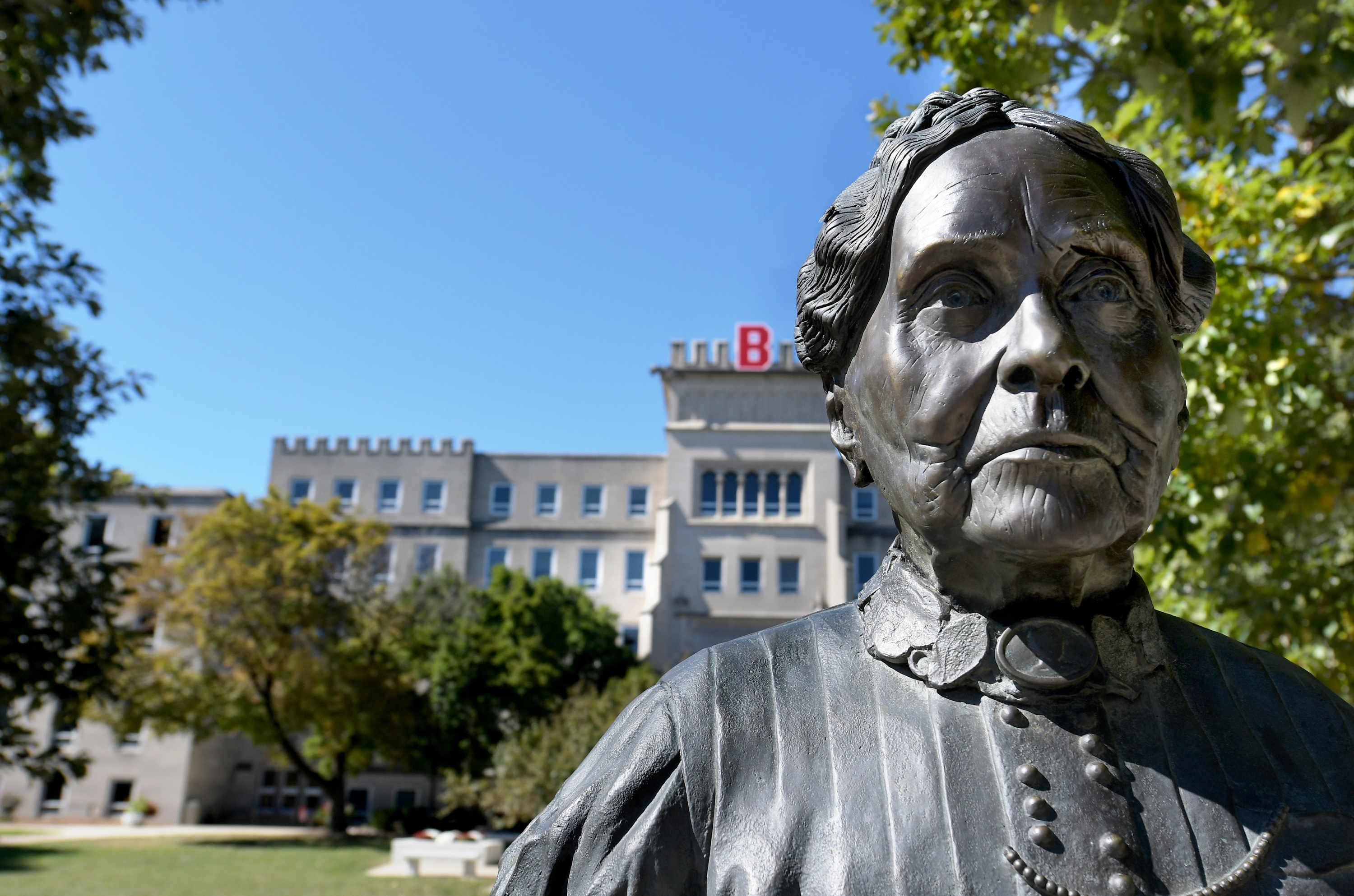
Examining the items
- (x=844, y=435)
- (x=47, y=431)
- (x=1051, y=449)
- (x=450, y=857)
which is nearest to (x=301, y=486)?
(x=450, y=857)

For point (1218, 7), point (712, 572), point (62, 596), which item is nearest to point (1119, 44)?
point (1218, 7)

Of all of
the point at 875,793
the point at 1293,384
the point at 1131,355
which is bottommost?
the point at 875,793

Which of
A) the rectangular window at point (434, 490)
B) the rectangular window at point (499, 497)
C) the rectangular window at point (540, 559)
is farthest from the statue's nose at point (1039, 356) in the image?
the rectangular window at point (434, 490)

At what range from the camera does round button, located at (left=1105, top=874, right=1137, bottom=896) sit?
4.22 ft

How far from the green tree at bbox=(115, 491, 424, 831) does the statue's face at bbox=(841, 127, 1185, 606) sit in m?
29.8

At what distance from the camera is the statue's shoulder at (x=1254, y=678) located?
1567 millimetres

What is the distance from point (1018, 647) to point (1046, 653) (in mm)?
38

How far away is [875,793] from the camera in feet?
4.65


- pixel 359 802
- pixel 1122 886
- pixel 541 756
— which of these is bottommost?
pixel 359 802

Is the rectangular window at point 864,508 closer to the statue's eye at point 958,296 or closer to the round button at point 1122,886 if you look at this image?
the statue's eye at point 958,296

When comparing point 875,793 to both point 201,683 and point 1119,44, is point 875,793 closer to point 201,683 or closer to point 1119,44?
point 1119,44

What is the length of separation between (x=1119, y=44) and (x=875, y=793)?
20.1ft

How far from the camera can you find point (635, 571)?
43.0 m

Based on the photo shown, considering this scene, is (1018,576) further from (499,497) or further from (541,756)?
(499,497)
